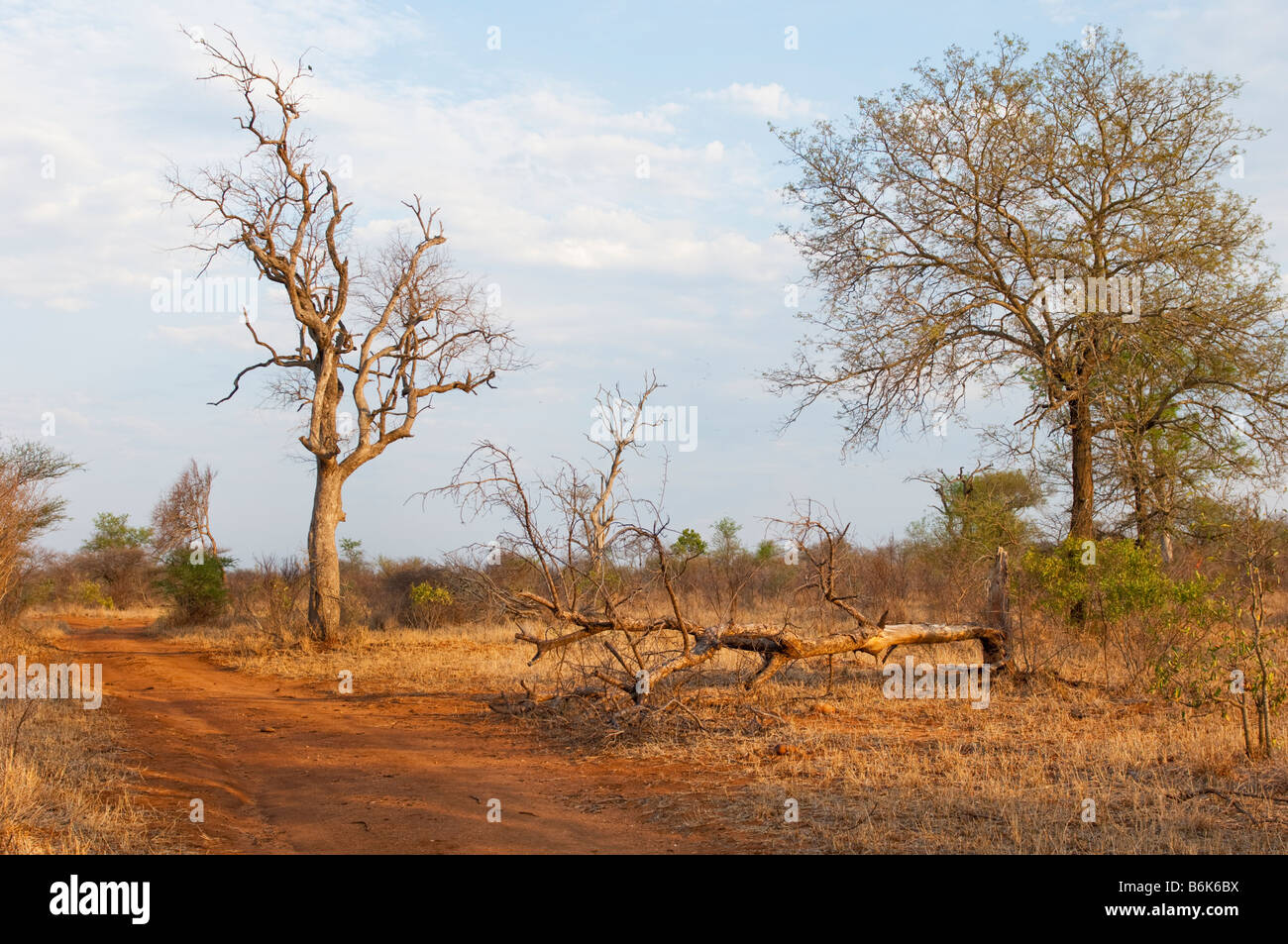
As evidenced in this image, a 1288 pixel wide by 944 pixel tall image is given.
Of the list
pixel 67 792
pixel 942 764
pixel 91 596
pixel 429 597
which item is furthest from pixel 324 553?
pixel 91 596

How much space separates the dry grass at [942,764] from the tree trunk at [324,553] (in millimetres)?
5997

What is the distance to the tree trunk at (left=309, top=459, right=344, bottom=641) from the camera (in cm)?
1759

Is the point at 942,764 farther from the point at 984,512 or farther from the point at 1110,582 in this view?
the point at 984,512

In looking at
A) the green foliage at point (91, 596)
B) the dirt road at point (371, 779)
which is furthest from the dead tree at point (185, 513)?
the dirt road at point (371, 779)

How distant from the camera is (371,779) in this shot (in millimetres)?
7602

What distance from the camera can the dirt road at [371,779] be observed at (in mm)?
5832

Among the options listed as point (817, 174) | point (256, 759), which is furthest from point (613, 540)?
point (817, 174)

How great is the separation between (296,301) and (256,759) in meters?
11.4

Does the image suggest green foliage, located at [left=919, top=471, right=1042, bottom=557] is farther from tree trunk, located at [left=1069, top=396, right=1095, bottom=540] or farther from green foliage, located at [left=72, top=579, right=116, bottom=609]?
green foliage, located at [left=72, top=579, right=116, bottom=609]

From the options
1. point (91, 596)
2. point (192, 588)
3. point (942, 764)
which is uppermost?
point (192, 588)

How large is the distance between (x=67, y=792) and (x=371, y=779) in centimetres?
220

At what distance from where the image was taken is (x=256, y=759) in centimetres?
852

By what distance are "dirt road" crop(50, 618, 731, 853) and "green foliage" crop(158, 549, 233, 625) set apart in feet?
33.9
